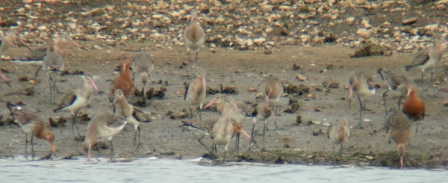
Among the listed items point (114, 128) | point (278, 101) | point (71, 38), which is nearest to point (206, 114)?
point (278, 101)

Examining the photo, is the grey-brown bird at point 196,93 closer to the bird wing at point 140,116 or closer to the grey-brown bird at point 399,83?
the bird wing at point 140,116

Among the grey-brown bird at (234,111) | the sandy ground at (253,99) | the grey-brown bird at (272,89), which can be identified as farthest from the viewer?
the grey-brown bird at (272,89)

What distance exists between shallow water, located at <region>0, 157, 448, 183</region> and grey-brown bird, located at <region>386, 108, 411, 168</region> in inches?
11.7

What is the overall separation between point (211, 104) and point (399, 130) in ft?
8.65

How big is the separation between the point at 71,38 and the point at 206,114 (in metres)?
4.32

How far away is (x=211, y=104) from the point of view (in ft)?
35.9

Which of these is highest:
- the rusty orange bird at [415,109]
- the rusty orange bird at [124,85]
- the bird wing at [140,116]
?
the rusty orange bird at [415,109]

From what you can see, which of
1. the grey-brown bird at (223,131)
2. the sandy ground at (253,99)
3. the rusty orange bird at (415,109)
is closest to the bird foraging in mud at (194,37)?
the sandy ground at (253,99)

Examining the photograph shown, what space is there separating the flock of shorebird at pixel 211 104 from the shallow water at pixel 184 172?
29 cm

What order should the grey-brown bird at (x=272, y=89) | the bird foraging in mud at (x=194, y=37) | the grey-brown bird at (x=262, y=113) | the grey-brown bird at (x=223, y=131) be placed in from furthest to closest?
the bird foraging in mud at (x=194, y=37)
the grey-brown bird at (x=272, y=89)
the grey-brown bird at (x=262, y=113)
the grey-brown bird at (x=223, y=131)

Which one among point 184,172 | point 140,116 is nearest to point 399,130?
point 184,172

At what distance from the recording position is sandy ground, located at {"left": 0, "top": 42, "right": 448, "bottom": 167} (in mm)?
9945

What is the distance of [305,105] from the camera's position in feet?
38.3

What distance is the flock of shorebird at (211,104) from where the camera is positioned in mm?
9664
